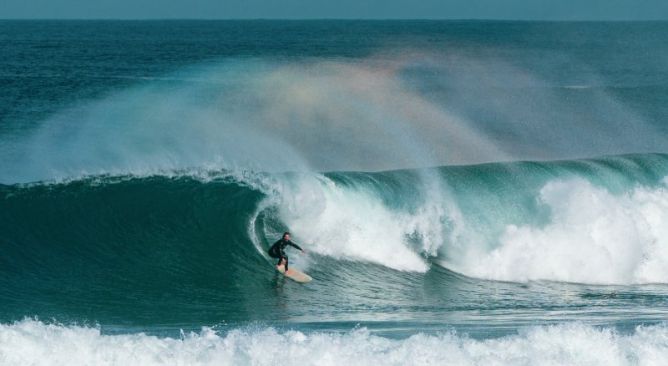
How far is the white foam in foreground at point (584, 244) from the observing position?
1817 cm

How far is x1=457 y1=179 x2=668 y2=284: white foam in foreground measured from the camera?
59.6 feet

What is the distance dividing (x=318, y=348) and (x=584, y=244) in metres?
9.46

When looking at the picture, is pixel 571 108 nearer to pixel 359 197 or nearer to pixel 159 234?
pixel 359 197

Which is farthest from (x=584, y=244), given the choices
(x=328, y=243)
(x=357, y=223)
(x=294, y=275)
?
(x=294, y=275)

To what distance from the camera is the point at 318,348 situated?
1101 cm

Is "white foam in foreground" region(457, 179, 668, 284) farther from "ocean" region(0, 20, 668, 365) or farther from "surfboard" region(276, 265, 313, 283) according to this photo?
"surfboard" region(276, 265, 313, 283)

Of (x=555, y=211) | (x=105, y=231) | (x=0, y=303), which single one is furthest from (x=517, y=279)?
(x=0, y=303)

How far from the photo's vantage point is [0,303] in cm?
1394

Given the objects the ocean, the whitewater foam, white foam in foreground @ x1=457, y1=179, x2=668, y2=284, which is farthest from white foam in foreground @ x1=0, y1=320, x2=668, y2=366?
white foam in foreground @ x1=457, y1=179, x2=668, y2=284

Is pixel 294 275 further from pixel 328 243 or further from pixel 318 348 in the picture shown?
pixel 318 348

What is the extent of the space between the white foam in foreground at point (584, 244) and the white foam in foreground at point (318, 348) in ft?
21.4

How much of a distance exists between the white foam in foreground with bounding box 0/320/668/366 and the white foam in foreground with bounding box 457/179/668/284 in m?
6.53

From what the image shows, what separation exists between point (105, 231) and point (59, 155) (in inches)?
467

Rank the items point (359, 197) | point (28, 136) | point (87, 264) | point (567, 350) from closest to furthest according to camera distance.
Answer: point (567, 350), point (87, 264), point (359, 197), point (28, 136)
